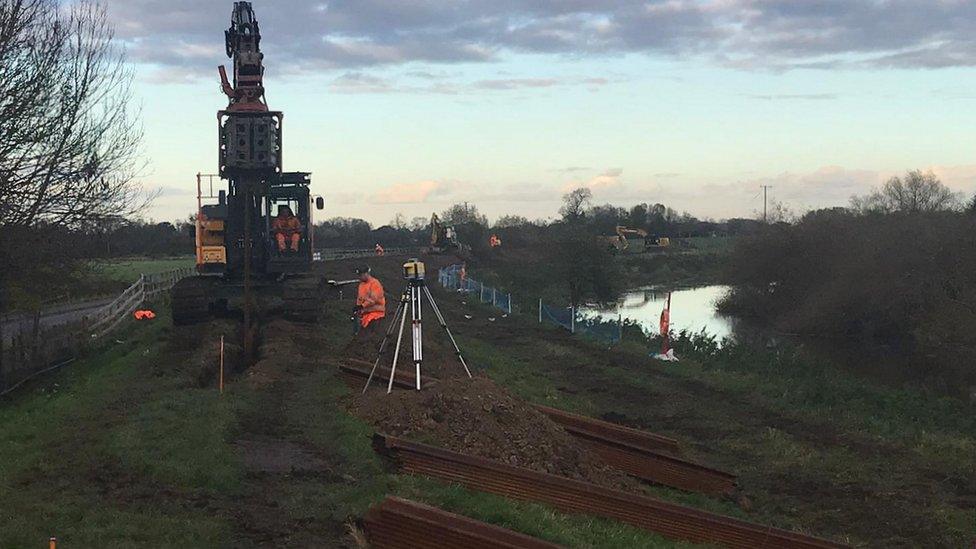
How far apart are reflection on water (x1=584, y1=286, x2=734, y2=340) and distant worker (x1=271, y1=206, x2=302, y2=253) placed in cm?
1711

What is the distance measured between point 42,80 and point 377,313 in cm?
790

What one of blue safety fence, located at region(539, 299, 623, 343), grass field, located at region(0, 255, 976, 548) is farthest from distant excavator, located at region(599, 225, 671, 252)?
grass field, located at region(0, 255, 976, 548)

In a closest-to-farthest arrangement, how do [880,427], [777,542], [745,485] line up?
[777,542] → [745,485] → [880,427]

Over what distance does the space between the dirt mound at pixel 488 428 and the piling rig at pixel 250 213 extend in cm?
1102

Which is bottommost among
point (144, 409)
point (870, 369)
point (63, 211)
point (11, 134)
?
point (870, 369)

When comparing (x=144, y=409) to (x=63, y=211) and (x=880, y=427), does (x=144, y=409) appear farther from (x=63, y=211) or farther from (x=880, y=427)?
(x=880, y=427)

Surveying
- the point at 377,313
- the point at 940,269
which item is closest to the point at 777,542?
the point at 377,313

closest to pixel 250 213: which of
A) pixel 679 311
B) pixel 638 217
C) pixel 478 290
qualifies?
pixel 478 290

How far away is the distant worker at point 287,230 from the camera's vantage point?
23047 millimetres

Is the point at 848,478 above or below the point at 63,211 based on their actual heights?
below

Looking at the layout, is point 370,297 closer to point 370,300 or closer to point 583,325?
point 370,300

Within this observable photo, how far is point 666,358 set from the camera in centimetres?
2358

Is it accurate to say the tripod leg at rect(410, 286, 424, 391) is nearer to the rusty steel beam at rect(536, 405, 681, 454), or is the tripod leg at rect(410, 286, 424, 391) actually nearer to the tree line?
the rusty steel beam at rect(536, 405, 681, 454)

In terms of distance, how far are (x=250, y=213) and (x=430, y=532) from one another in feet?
55.9
